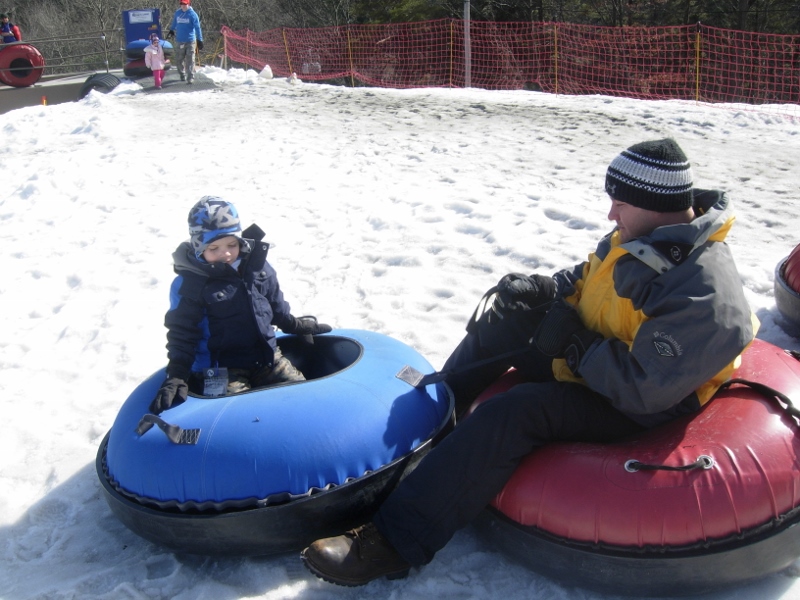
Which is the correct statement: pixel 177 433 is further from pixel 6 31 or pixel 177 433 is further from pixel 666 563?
Answer: pixel 6 31

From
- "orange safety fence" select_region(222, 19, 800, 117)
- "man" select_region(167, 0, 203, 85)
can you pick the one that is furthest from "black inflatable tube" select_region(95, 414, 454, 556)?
"man" select_region(167, 0, 203, 85)

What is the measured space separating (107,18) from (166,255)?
31.5 metres

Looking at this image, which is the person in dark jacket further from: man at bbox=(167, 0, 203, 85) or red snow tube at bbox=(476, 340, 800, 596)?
red snow tube at bbox=(476, 340, 800, 596)

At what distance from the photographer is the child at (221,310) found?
9.87 ft

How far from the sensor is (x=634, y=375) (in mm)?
2254

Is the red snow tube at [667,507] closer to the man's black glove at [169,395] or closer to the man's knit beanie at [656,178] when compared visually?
the man's knit beanie at [656,178]

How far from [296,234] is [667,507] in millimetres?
4441

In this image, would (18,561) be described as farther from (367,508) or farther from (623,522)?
(623,522)

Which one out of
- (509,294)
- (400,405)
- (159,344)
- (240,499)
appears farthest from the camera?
(159,344)

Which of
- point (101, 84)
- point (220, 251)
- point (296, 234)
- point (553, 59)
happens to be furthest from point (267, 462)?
point (553, 59)

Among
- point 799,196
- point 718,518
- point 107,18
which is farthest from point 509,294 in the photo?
point 107,18

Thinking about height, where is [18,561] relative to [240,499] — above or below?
below

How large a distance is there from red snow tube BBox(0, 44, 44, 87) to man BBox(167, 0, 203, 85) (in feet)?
21.0

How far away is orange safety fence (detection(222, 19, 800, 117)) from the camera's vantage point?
1455 centimetres
